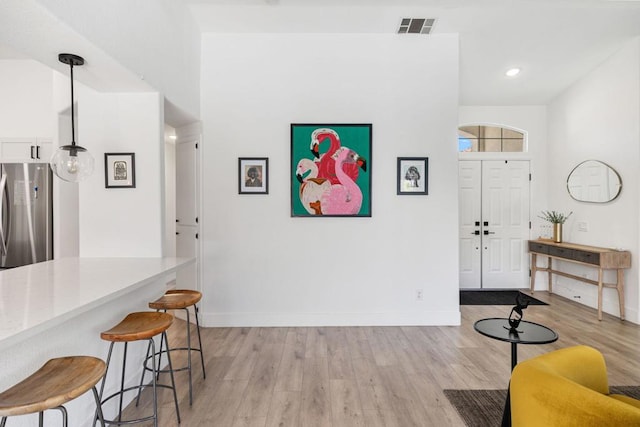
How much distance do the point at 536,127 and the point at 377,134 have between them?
3160 millimetres

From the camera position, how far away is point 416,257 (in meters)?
3.84

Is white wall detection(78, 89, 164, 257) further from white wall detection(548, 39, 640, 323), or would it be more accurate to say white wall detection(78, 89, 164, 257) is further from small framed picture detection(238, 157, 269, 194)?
white wall detection(548, 39, 640, 323)

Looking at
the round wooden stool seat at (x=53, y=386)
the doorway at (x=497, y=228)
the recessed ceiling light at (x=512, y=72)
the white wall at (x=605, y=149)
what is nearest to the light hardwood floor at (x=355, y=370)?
the white wall at (x=605, y=149)

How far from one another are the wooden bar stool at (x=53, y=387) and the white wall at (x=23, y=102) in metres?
4.10

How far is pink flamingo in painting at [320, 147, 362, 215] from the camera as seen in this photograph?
3.80 meters

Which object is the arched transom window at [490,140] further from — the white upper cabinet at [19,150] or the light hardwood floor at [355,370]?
the white upper cabinet at [19,150]

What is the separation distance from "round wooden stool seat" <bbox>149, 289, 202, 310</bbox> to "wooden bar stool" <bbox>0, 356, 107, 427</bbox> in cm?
85

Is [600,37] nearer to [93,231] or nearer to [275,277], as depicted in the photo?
[275,277]

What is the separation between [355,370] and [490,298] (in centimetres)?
303

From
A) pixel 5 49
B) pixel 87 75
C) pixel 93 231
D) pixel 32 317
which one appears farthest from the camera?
pixel 5 49

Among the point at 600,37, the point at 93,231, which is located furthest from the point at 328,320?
the point at 600,37

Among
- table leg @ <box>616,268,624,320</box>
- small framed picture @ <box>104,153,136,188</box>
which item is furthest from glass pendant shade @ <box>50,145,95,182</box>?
table leg @ <box>616,268,624,320</box>

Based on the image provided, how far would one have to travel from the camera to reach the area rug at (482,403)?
2.13m

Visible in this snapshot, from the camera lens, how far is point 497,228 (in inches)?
211
